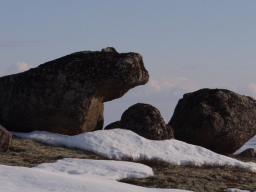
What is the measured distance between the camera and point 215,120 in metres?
30.5

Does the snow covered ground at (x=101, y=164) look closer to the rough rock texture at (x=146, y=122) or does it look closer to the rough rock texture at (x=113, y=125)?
the rough rock texture at (x=146, y=122)

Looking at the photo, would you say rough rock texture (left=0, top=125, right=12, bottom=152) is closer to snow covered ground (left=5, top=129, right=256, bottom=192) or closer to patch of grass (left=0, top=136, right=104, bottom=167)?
patch of grass (left=0, top=136, right=104, bottom=167)

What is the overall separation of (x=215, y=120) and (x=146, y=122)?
17.9ft

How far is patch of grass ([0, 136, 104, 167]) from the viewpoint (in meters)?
18.9

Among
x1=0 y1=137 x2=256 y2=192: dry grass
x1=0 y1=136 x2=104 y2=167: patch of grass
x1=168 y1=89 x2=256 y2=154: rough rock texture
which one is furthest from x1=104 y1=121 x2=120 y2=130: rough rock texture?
x1=0 y1=137 x2=256 y2=192: dry grass

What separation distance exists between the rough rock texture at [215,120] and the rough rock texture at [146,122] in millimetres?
3653

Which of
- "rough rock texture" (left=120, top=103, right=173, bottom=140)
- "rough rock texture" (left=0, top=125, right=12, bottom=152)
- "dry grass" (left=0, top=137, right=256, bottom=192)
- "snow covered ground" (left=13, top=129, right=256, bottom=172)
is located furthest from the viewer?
"rough rock texture" (left=120, top=103, right=173, bottom=140)

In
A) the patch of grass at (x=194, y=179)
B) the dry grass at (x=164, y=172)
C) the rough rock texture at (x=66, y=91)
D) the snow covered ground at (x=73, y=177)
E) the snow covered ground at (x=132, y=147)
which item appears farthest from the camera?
the rough rock texture at (x=66, y=91)

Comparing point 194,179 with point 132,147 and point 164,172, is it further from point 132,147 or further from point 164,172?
point 132,147

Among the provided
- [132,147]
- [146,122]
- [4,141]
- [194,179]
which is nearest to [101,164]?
[194,179]

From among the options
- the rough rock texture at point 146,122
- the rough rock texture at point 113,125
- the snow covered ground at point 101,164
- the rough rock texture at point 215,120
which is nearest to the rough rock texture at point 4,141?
the snow covered ground at point 101,164

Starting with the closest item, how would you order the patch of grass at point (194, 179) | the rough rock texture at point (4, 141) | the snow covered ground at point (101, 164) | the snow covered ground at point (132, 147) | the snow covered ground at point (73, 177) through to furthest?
1. the snow covered ground at point (73, 177)
2. the snow covered ground at point (101, 164)
3. the patch of grass at point (194, 179)
4. the rough rock texture at point (4, 141)
5. the snow covered ground at point (132, 147)

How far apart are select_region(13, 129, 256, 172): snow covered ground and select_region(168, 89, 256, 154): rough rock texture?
4.85 metres

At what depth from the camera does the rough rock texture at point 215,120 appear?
3067cm
